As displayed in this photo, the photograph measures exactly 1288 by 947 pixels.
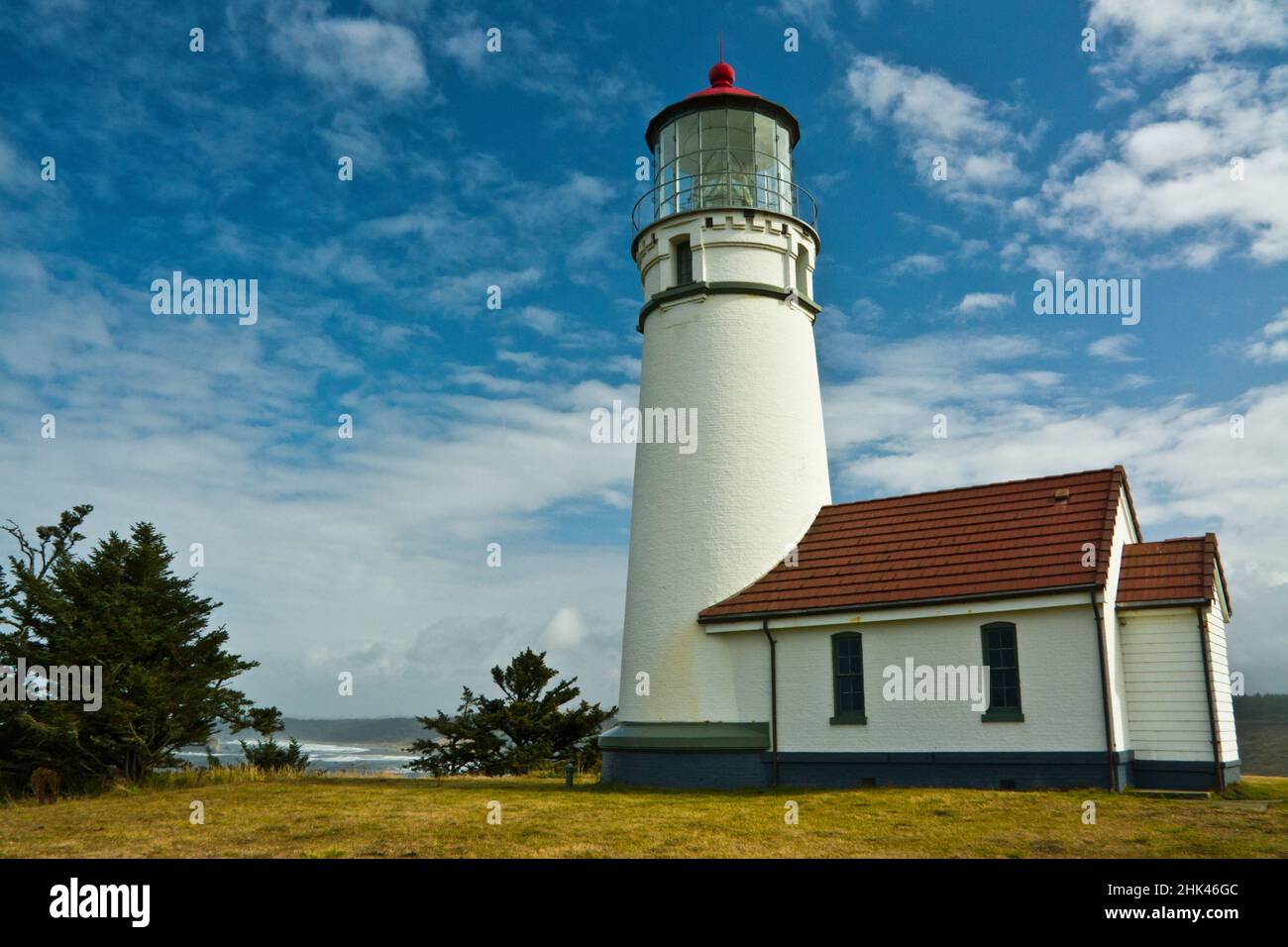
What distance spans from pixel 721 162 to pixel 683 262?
2.35 metres

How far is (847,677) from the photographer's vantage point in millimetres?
17438

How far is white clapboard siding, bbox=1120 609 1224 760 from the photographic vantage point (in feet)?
50.6

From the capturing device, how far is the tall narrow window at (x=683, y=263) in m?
20.5

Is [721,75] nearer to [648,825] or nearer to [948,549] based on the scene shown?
[948,549]

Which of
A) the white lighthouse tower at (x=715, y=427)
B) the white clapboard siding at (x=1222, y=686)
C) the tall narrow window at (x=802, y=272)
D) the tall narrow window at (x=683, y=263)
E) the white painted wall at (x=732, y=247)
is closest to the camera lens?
the white clapboard siding at (x=1222, y=686)

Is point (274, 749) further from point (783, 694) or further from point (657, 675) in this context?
point (783, 694)

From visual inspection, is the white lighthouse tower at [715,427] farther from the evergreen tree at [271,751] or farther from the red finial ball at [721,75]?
the evergreen tree at [271,751]

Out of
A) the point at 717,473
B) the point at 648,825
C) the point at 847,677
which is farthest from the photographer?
the point at 717,473

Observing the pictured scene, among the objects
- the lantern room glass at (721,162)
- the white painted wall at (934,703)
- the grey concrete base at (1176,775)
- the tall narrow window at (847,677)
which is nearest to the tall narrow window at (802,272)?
the lantern room glass at (721,162)

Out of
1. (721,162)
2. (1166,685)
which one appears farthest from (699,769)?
(721,162)

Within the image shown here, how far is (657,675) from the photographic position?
19.0 meters

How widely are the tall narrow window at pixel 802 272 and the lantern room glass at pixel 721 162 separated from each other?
3.22 ft

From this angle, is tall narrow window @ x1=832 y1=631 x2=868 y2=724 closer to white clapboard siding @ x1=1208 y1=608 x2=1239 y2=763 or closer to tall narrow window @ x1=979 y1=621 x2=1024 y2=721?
tall narrow window @ x1=979 y1=621 x2=1024 y2=721
